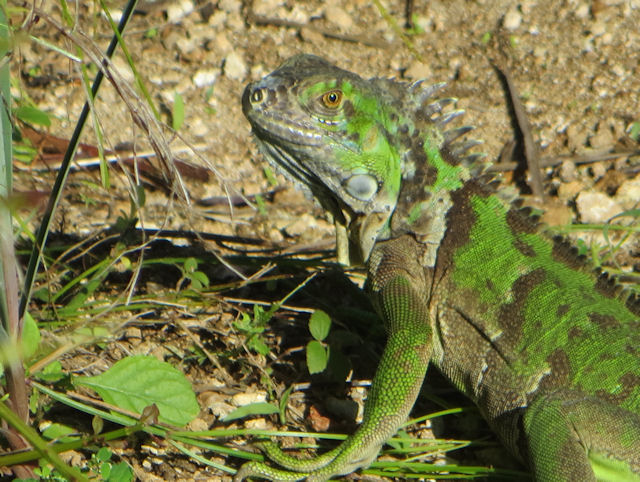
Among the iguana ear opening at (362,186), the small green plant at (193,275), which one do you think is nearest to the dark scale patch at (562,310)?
the iguana ear opening at (362,186)

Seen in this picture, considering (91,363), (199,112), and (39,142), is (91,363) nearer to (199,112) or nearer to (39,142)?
(39,142)

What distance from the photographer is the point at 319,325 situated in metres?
3.96

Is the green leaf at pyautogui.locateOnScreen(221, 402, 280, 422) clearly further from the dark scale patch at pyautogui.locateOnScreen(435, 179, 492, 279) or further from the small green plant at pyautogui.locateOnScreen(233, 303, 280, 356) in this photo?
the dark scale patch at pyautogui.locateOnScreen(435, 179, 492, 279)

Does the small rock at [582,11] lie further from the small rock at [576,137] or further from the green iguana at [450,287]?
the green iguana at [450,287]

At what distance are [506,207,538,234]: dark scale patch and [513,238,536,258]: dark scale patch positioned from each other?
0.20 ft

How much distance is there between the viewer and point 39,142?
520 centimetres

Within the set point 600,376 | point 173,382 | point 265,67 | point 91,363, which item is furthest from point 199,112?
point 600,376

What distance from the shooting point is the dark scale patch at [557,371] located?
3518mm

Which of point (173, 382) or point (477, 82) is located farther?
point (477, 82)

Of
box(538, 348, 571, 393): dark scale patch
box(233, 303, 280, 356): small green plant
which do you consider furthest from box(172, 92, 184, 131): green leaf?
box(538, 348, 571, 393): dark scale patch

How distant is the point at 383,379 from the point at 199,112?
10.2 ft

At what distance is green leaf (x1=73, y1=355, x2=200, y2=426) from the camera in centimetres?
322

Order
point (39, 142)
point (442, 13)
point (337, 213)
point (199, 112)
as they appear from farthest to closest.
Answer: point (442, 13) < point (199, 112) < point (39, 142) < point (337, 213)

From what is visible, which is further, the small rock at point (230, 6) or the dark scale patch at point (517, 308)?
the small rock at point (230, 6)
